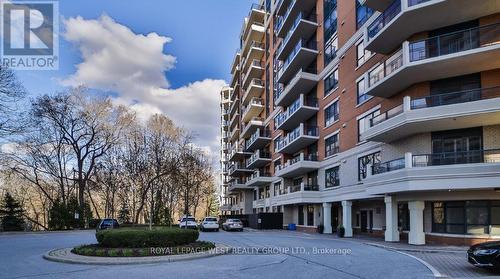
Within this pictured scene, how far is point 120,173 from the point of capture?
55125 mm

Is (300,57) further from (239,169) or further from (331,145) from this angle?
(239,169)

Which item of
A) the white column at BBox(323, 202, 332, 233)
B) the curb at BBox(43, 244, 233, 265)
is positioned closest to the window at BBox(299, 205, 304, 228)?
the white column at BBox(323, 202, 332, 233)

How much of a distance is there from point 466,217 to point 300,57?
2414 cm

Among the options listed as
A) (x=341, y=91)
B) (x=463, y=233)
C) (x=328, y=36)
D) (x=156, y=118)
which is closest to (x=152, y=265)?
(x=463, y=233)

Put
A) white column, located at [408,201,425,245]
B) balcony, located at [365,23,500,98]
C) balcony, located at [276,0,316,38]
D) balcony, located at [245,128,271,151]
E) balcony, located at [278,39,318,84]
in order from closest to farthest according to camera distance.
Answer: balcony, located at [365,23,500,98] → white column, located at [408,201,425,245] → balcony, located at [278,39,318,84] → balcony, located at [276,0,316,38] → balcony, located at [245,128,271,151]

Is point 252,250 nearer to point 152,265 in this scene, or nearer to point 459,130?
point 152,265

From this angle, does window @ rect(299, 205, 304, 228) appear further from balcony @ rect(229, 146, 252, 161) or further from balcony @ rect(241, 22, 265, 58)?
balcony @ rect(241, 22, 265, 58)

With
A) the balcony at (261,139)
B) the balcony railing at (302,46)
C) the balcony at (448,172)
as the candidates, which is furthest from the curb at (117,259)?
the balcony at (261,139)

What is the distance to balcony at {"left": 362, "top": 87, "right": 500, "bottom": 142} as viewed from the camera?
20.8 metres

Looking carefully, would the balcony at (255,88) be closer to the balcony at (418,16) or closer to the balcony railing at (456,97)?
the balcony at (418,16)

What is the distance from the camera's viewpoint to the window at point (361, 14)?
30413mm

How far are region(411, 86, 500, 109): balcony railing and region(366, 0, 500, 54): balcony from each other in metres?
4.32

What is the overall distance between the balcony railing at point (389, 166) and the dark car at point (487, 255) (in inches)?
413

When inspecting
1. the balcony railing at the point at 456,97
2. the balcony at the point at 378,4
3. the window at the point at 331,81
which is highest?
the balcony at the point at 378,4
